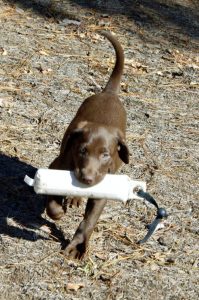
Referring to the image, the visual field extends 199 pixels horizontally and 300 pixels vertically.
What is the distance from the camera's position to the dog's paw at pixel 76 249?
5.15 metres

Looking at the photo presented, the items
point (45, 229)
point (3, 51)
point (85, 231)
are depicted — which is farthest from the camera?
point (3, 51)

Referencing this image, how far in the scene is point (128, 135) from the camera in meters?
7.11

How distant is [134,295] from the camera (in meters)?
4.93

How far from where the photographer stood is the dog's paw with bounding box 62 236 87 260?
515cm

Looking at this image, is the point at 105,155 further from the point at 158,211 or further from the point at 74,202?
the point at 74,202

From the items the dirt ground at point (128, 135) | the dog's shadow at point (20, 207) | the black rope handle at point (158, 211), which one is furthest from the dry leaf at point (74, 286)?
the black rope handle at point (158, 211)

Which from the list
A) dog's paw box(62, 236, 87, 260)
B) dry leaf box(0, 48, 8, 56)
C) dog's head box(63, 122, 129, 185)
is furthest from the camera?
dry leaf box(0, 48, 8, 56)

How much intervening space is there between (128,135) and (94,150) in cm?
198

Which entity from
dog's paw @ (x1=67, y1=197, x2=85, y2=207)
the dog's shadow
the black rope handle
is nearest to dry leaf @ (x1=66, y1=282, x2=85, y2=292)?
the dog's shadow

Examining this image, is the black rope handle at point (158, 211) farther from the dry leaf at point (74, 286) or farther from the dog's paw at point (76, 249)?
the dry leaf at point (74, 286)

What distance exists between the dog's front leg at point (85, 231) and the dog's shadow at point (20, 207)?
159 mm

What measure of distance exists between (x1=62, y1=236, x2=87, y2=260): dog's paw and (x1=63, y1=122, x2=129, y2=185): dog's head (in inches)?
18.6

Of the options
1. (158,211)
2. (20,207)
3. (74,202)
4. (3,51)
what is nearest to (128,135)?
(74,202)

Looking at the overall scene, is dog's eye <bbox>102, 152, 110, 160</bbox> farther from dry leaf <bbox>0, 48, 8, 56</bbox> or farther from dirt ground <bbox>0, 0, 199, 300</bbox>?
dry leaf <bbox>0, 48, 8, 56</bbox>
